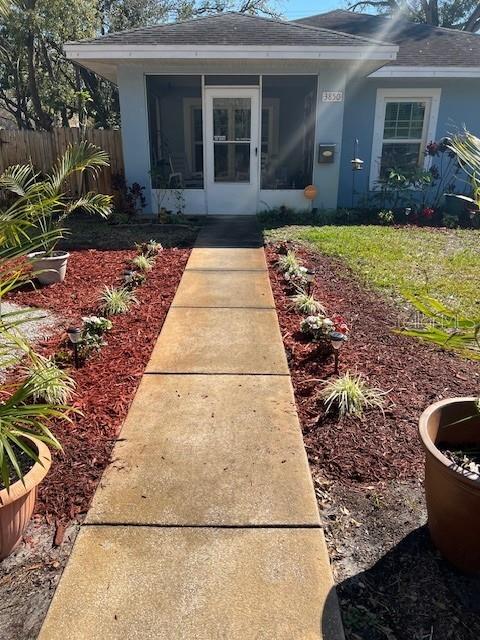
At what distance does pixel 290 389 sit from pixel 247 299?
200cm

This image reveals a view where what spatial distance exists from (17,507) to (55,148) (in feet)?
33.6

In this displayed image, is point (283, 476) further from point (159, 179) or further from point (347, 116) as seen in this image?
point (347, 116)

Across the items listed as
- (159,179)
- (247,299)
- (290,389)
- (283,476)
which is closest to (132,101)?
(159,179)

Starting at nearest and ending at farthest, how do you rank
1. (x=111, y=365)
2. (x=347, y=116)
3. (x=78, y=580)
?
(x=78, y=580), (x=111, y=365), (x=347, y=116)

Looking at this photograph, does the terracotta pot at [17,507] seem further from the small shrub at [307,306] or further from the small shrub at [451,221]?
the small shrub at [451,221]

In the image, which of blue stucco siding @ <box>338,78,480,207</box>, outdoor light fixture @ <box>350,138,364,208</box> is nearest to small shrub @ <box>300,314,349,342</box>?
outdoor light fixture @ <box>350,138,364,208</box>

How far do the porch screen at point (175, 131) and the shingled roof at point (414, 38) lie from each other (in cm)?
451

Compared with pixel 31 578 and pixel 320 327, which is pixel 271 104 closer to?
pixel 320 327

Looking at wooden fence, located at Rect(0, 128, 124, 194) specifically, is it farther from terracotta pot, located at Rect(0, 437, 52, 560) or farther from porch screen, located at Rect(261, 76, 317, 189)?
terracotta pot, located at Rect(0, 437, 52, 560)

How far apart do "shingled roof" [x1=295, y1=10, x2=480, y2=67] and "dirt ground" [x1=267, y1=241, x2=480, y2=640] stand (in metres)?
8.56

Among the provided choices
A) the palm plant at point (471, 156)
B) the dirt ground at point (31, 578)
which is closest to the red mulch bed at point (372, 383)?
the dirt ground at point (31, 578)

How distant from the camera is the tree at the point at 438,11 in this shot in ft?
77.6

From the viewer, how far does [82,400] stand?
3.17m

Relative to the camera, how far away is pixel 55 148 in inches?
416
